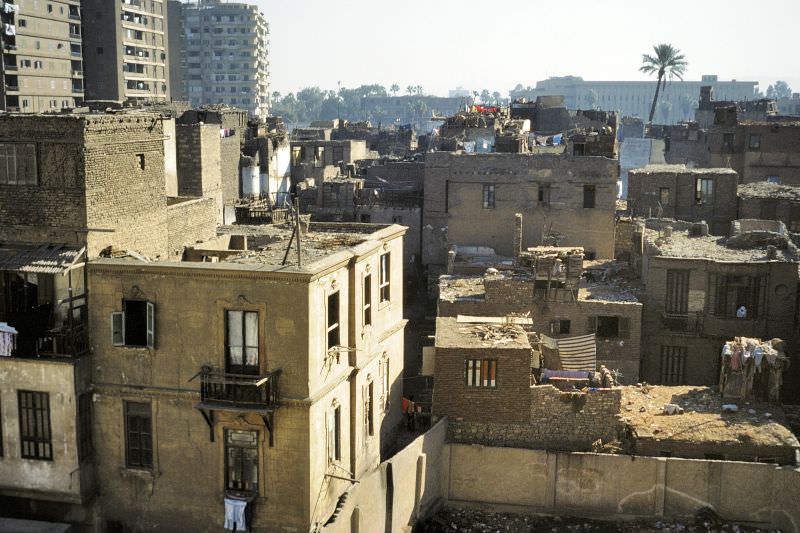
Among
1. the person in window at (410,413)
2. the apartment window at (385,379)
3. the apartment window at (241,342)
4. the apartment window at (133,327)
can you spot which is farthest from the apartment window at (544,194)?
the apartment window at (133,327)

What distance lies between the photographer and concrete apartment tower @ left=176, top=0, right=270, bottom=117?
169750 mm

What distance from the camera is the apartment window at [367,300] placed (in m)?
28.5

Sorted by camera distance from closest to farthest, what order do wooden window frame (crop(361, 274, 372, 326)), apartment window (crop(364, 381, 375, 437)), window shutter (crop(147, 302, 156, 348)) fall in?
window shutter (crop(147, 302, 156, 348))
wooden window frame (crop(361, 274, 372, 326))
apartment window (crop(364, 381, 375, 437))

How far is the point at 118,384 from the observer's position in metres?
25.0

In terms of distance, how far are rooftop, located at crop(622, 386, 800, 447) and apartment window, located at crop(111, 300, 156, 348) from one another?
14.4m

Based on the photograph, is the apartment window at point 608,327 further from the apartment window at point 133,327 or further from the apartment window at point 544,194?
the apartment window at point 133,327

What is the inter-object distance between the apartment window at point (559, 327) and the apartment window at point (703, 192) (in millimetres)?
20324

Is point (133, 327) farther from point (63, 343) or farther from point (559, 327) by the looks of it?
point (559, 327)

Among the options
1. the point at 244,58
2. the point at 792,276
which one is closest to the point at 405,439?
the point at 792,276

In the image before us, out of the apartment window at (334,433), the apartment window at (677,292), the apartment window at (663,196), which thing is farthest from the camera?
the apartment window at (663,196)

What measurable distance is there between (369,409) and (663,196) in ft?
101

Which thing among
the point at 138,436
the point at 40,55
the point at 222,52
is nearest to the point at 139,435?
the point at 138,436

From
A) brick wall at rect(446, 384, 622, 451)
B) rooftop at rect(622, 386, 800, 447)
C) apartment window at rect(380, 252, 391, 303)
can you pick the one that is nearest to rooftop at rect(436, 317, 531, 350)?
brick wall at rect(446, 384, 622, 451)

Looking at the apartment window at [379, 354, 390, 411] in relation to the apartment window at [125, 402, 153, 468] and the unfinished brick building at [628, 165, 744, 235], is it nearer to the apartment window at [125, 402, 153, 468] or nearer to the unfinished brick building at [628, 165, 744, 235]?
the apartment window at [125, 402, 153, 468]
